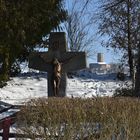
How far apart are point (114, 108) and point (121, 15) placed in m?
20.3

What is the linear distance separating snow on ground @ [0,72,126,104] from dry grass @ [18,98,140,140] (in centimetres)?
1361

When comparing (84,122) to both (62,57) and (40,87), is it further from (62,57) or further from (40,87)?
(40,87)

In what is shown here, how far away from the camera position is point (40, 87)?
25.4m

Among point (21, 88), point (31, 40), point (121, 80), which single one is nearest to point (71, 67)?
point (31, 40)

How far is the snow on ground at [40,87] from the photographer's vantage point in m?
22.7

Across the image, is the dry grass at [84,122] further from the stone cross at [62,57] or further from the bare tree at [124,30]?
the bare tree at [124,30]

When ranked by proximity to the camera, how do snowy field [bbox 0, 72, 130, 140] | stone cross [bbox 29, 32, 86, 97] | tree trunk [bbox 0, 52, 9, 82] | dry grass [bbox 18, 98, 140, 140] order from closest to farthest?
dry grass [bbox 18, 98, 140, 140] < stone cross [bbox 29, 32, 86, 97] < tree trunk [bbox 0, 52, 9, 82] < snowy field [bbox 0, 72, 130, 140]

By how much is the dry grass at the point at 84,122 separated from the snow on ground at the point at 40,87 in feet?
44.6

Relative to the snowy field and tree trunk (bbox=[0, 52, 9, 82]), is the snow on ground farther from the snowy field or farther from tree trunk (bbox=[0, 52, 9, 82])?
tree trunk (bbox=[0, 52, 9, 82])

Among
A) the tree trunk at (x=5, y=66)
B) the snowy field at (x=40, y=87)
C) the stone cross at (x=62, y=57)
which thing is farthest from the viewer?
the snowy field at (x=40, y=87)

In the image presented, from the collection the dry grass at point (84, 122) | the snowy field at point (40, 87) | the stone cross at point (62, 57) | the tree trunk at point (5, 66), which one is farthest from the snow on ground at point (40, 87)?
the dry grass at point (84, 122)

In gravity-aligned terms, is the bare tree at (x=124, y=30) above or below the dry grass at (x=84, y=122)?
above

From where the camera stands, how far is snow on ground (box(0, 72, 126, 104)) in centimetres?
2275

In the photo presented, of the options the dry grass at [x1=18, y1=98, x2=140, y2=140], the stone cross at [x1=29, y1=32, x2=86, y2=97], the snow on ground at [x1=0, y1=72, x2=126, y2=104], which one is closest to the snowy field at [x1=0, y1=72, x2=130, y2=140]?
the snow on ground at [x1=0, y1=72, x2=126, y2=104]
